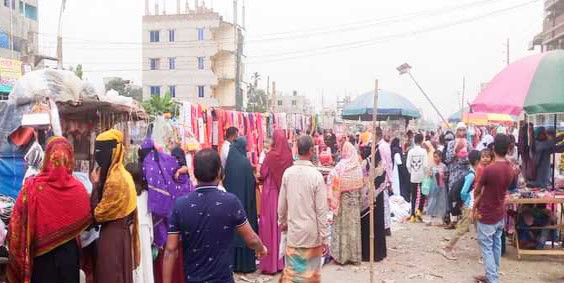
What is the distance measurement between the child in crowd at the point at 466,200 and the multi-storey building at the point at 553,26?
115ft

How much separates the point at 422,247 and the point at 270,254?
9.69 feet

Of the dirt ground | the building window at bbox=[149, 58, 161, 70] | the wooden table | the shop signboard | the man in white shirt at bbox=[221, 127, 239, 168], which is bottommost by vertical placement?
the dirt ground

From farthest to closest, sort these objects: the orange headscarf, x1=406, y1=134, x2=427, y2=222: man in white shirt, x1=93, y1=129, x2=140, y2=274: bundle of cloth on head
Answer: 1. x1=406, y1=134, x2=427, y2=222: man in white shirt
2. the orange headscarf
3. x1=93, y1=129, x2=140, y2=274: bundle of cloth on head

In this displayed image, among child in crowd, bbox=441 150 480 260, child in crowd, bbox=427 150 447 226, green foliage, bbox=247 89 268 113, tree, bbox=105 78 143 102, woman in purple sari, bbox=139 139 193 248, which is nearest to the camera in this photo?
woman in purple sari, bbox=139 139 193 248

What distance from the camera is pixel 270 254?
6227 millimetres

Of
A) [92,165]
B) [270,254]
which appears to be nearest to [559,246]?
[270,254]

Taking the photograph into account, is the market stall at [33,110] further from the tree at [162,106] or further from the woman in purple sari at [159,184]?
the tree at [162,106]

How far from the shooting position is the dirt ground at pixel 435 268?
6230mm

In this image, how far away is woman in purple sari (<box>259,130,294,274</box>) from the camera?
235 inches

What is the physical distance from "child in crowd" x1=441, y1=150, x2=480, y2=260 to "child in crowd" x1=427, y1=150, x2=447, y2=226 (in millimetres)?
1997

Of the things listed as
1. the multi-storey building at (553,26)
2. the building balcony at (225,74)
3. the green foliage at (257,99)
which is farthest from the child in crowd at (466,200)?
the green foliage at (257,99)

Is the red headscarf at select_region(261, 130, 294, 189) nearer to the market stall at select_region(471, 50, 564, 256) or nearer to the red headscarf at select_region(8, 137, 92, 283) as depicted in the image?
the market stall at select_region(471, 50, 564, 256)

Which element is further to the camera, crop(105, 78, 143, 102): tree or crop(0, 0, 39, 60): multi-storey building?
crop(105, 78, 143, 102): tree

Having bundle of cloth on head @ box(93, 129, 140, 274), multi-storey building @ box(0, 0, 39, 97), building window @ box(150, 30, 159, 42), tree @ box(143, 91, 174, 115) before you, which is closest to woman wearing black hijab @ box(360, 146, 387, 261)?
tree @ box(143, 91, 174, 115)
